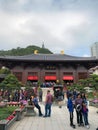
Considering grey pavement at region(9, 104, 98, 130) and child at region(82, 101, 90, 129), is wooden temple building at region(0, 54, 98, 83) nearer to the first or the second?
grey pavement at region(9, 104, 98, 130)

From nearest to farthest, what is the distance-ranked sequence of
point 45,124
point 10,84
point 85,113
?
point 85,113 < point 45,124 < point 10,84

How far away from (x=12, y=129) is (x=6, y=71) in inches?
1649

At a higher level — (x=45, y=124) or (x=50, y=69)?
(x=50, y=69)

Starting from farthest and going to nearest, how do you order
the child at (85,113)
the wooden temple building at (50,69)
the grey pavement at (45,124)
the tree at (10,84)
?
1. the wooden temple building at (50,69)
2. the tree at (10,84)
3. the child at (85,113)
4. the grey pavement at (45,124)

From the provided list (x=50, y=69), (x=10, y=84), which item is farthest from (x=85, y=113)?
(x=50, y=69)

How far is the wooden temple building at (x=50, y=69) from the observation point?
1528 inches

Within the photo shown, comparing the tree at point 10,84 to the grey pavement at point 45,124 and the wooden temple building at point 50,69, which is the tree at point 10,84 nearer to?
the wooden temple building at point 50,69

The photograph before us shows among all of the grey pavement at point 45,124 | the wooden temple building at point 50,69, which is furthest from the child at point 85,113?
the wooden temple building at point 50,69

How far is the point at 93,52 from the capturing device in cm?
12681

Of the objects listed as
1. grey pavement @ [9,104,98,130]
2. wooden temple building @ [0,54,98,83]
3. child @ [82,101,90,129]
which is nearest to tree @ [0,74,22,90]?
wooden temple building @ [0,54,98,83]

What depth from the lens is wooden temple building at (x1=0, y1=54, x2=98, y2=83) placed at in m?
38.8

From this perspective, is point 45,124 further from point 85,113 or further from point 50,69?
point 50,69

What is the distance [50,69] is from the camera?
1566 inches

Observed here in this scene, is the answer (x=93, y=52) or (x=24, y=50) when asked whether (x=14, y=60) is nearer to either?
(x=24, y=50)
